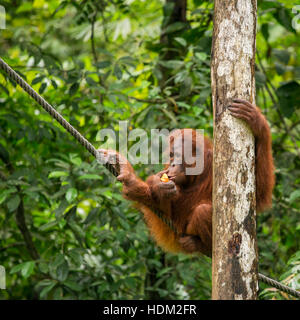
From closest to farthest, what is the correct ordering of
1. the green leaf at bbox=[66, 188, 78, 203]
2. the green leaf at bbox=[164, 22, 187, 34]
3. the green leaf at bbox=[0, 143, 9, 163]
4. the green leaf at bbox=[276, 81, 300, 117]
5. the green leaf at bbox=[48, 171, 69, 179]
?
1. the green leaf at bbox=[66, 188, 78, 203]
2. the green leaf at bbox=[48, 171, 69, 179]
3. the green leaf at bbox=[0, 143, 9, 163]
4. the green leaf at bbox=[276, 81, 300, 117]
5. the green leaf at bbox=[164, 22, 187, 34]

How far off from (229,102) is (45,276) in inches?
128

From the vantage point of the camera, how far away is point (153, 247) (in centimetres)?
545

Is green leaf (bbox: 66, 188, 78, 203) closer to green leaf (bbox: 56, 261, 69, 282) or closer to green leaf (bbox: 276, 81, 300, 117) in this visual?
green leaf (bbox: 56, 261, 69, 282)

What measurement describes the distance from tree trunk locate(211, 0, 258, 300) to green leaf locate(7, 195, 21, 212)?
2.33m

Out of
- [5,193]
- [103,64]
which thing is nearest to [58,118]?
[5,193]

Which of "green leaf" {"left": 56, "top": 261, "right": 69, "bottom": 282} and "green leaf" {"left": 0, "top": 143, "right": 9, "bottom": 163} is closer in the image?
"green leaf" {"left": 56, "top": 261, "right": 69, "bottom": 282}

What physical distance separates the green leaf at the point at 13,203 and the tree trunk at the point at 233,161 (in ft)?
Result: 7.66

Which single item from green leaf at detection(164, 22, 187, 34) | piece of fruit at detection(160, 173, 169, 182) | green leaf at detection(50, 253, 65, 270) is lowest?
green leaf at detection(50, 253, 65, 270)

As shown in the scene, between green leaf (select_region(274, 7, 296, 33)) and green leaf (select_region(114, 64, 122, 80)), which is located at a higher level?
green leaf (select_region(274, 7, 296, 33))

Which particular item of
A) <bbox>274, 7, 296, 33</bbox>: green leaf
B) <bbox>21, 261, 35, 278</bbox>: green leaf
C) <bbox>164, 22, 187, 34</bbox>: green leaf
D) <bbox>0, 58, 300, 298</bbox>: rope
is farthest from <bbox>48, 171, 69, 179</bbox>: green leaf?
<bbox>274, 7, 296, 33</bbox>: green leaf

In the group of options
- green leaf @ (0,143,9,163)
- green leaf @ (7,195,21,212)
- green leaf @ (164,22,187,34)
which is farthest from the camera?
green leaf @ (164,22,187,34)

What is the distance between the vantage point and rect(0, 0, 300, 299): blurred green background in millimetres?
4805

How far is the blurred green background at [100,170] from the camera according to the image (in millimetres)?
4805

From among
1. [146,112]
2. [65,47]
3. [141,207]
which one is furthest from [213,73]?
[65,47]
